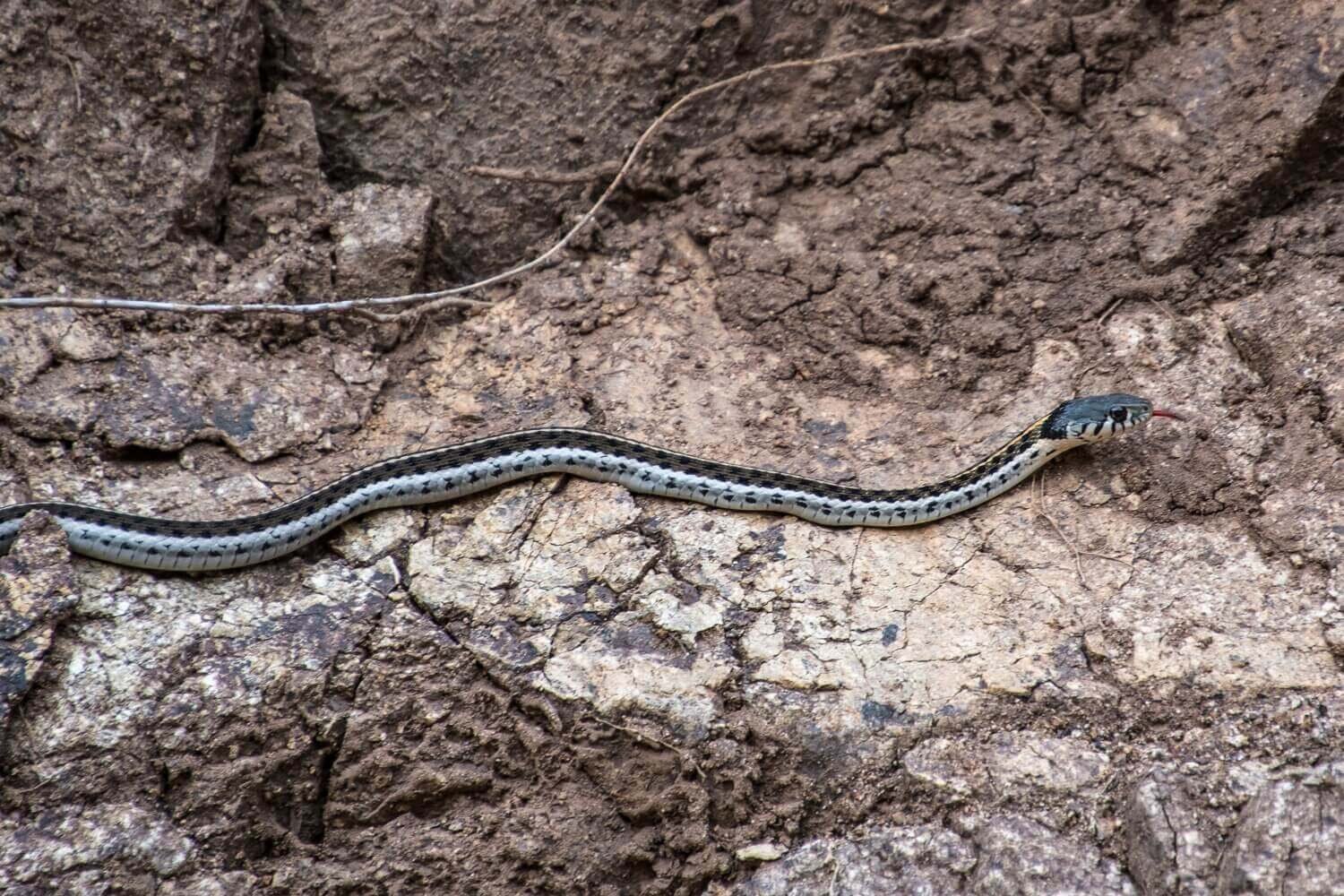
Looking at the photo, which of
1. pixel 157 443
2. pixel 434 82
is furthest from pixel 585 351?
pixel 157 443

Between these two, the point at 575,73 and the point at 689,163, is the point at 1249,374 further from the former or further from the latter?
the point at 575,73

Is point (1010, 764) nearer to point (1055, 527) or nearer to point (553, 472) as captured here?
point (1055, 527)

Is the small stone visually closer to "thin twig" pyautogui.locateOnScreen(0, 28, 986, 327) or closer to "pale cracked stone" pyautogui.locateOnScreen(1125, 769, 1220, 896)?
"pale cracked stone" pyautogui.locateOnScreen(1125, 769, 1220, 896)

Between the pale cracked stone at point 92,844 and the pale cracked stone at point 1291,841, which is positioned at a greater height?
the pale cracked stone at point 92,844

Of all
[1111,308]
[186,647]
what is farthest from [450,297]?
[1111,308]

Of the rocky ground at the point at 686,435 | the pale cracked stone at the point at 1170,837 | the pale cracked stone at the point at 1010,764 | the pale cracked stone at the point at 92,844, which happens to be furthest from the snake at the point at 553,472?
the pale cracked stone at the point at 1170,837

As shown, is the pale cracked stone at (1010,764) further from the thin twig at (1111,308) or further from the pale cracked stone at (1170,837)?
the thin twig at (1111,308)

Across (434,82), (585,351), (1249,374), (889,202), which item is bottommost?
(1249,374)
